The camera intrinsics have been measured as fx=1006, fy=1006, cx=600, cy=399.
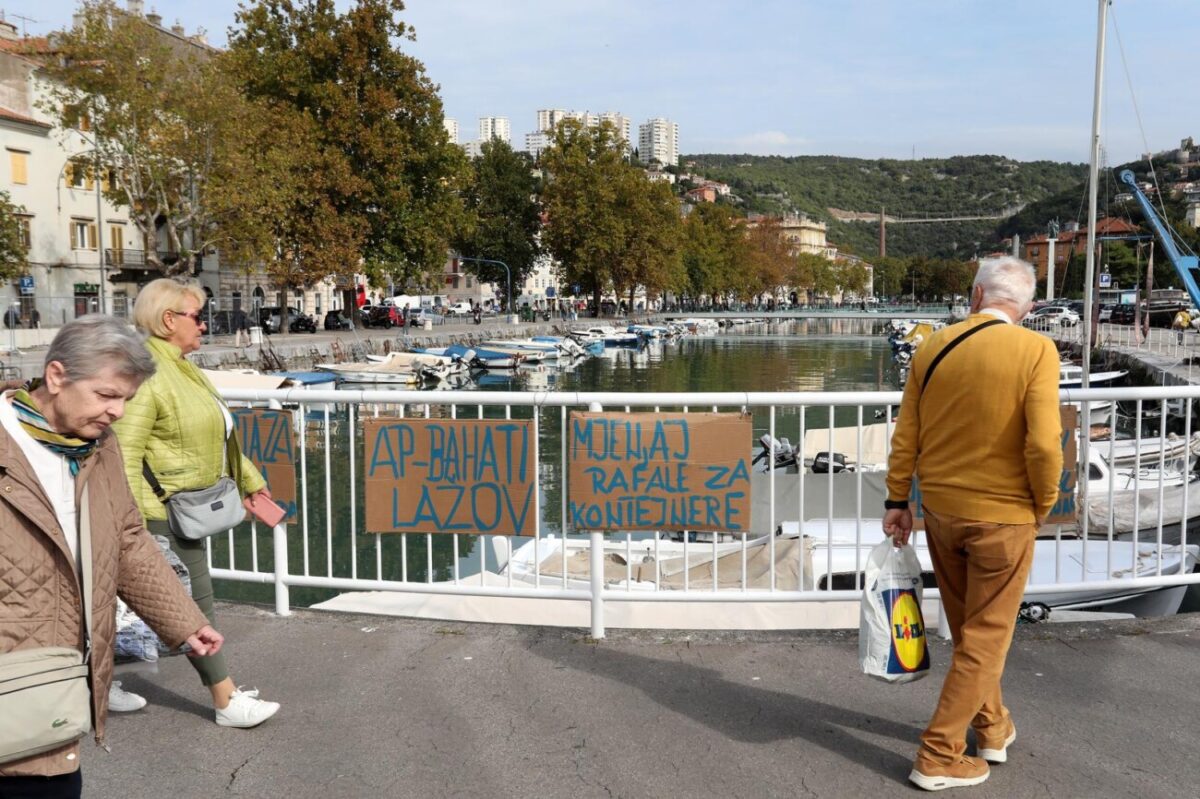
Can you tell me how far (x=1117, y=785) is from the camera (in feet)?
12.1

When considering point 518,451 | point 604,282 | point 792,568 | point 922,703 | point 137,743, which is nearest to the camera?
point 137,743

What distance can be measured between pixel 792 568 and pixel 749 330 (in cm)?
9117

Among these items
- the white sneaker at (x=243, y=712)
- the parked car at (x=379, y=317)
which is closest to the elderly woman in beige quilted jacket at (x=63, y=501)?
the white sneaker at (x=243, y=712)

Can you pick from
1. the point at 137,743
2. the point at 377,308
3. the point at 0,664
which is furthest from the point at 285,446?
the point at 377,308

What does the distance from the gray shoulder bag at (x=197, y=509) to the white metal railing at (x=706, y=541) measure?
1083 mm

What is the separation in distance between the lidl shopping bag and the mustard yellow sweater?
0.30 metres

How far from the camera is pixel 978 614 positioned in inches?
143

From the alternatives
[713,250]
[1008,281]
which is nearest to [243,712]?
[1008,281]

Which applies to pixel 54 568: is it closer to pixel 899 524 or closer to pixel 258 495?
pixel 258 495

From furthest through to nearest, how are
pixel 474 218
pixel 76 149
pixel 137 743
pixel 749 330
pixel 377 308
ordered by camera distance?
pixel 749 330, pixel 377 308, pixel 474 218, pixel 76 149, pixel 137 743

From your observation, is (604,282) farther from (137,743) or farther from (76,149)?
(137,743)

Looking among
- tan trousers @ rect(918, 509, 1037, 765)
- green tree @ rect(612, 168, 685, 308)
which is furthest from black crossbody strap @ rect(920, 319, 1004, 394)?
green tree @ rect(612, 168, 685, 308)

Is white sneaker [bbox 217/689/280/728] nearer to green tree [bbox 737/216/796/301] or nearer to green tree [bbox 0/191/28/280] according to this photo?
green tree [bbox 0/191/28/280]

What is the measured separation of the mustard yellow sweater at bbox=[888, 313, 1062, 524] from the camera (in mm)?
3438
